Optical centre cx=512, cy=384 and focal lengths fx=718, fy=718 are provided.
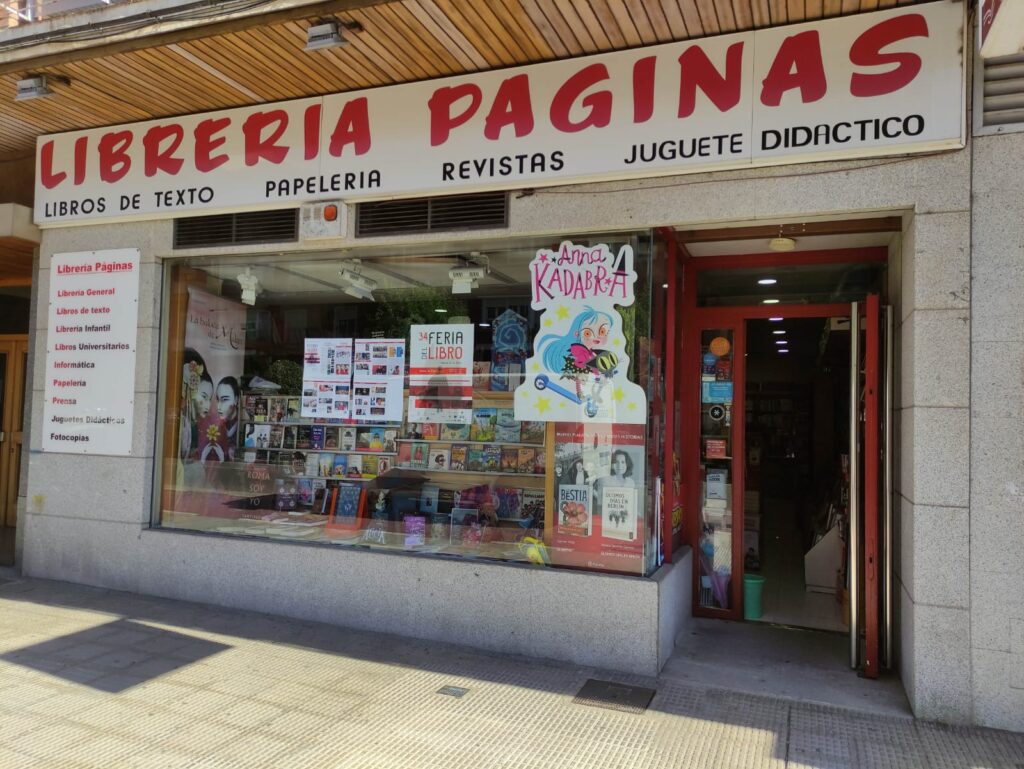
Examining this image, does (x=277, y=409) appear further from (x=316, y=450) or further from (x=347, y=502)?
(x=347, y=502)

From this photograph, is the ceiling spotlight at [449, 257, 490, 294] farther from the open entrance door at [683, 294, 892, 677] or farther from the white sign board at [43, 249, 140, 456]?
the white sign board at [43, 249, 140, 456]

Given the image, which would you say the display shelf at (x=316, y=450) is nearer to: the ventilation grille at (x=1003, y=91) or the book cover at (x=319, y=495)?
the book cover at (x=319, y=495)

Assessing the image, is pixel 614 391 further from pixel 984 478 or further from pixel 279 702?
pixel 279 702

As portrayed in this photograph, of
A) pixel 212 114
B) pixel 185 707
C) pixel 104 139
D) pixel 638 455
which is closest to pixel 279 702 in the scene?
pixel 185 707

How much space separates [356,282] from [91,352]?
2.56 m

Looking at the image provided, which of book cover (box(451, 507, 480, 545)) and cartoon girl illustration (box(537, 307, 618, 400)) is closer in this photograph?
cartoon girl illustration (box(537, 307, 618, 400))

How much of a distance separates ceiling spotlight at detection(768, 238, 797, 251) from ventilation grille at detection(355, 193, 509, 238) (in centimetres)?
194

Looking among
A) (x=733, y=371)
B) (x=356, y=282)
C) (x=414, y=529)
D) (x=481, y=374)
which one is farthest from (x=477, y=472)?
(x=733, y=371)

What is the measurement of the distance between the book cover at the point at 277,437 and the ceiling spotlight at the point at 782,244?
4.18 m

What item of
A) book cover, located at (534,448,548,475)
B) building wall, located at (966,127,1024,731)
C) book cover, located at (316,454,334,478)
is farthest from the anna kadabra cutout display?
building wall, located at (966,127,1024,731)

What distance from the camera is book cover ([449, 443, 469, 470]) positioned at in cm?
558

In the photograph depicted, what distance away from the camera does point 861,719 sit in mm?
3930

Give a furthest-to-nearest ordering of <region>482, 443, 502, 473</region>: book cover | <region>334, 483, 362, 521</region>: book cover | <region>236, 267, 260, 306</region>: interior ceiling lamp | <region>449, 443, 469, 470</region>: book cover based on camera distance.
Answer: <region>236, 267, 260, 306</region>: interior ceiling lamp < <region>334, 483, 362, 521</region>: book cover < <region>449, 443, 469, 470</region>: book cover < <region>482, 443, 502, 473</region>: book cover

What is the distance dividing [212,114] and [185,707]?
449 cm
